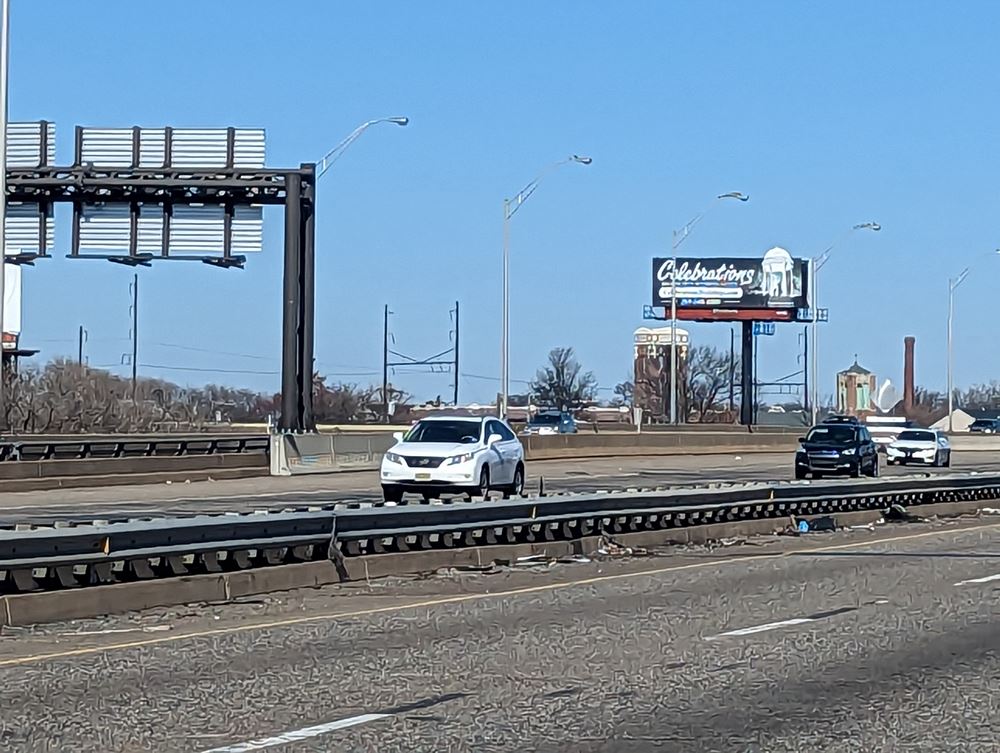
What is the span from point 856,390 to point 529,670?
174087mm

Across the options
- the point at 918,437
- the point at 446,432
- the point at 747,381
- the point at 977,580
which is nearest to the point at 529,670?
the point at 977,580

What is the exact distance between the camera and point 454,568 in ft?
64.8

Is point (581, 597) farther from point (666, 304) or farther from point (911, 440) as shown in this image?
point (666, 304)

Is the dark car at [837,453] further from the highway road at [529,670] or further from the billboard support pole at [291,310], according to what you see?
the highway road at [529,670]

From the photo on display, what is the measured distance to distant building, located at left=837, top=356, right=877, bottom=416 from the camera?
179750 mm

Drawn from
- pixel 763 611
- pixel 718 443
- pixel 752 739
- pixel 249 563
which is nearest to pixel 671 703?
pixel 752 739

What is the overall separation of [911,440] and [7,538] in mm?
48342

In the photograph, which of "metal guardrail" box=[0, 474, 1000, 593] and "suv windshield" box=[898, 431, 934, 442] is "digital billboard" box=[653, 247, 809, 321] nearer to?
"suv windshield" box=[898, 431, 934, 442]

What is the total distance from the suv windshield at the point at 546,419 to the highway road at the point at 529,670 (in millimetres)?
52806

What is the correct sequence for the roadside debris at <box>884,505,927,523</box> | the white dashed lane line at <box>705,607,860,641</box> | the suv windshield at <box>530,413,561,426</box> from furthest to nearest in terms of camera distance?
the suv windshield at <box>530,413,561,426</box> → the roadside debris at <box>884,505,927,523</box> → the white dashed lane line at <box>705,607,860,641</box>

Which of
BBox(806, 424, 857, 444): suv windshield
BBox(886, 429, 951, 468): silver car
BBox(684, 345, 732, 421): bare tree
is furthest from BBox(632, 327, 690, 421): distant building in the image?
BBox(806, 424, 857, 444): suv windshield

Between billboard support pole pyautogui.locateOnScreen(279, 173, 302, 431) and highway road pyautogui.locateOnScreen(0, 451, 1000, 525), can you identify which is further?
billboard support pole pyautogui.locateOnScreen(279, 173, 302, 431)

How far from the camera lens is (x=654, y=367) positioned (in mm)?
181750

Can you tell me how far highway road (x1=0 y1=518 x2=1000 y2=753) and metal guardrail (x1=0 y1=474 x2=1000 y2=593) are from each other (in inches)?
24.8
